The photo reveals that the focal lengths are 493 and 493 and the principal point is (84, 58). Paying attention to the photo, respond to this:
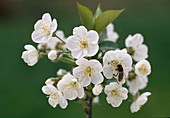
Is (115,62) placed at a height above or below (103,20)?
below

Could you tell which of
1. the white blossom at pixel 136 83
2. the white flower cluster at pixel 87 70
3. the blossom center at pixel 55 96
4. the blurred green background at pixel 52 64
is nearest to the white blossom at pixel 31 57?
the white flower cluster at pixel 87 70

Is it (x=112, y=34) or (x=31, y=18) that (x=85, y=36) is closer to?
(x=112, y=34)

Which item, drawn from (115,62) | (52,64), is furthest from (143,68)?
(52,64)

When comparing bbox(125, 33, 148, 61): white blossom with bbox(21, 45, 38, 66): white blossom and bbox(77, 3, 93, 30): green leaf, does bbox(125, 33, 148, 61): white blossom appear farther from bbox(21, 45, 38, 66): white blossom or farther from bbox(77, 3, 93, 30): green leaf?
bbox(21, 45, 38, 66): white blossom

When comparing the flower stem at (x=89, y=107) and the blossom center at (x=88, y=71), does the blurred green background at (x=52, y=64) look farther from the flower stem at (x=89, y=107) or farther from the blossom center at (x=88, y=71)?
the blossom center at (x=88, y=71)

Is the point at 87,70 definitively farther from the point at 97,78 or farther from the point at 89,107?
the point at 89,107
